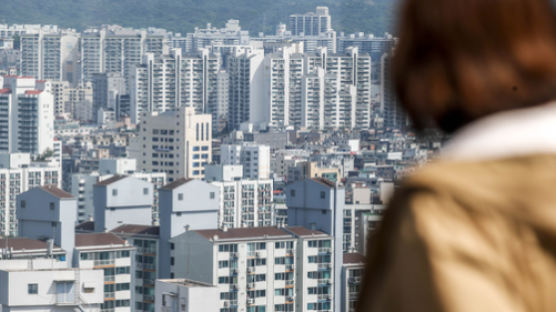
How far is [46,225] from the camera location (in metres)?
8.02

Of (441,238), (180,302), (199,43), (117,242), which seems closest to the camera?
(441,238)

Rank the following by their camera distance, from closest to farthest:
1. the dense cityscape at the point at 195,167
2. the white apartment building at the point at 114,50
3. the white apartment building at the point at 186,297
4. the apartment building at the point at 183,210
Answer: the white apartment building at the point at 186,297
the dense cityscape at the point at 195,167
the apartment building at the point at 183,210
the white apartment building at the point at 114,50

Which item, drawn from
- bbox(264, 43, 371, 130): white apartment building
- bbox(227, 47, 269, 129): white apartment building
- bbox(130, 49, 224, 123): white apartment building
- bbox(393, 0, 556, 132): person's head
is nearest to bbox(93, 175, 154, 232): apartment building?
bbox(393, 0, 556, 132): person's head

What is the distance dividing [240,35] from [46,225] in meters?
30.1

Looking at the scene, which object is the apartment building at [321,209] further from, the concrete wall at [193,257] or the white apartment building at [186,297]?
the white apartment building at [186,297]

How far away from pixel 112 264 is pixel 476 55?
7.49 meters

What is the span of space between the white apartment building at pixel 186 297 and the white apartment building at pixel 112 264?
104cm

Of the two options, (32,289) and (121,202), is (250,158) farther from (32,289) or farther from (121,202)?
(32,289)

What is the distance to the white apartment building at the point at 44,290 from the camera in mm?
5828

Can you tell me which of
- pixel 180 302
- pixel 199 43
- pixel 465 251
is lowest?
pixel 180 302

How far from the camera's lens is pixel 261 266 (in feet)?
25.9

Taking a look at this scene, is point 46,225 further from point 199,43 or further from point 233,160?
point 199,43

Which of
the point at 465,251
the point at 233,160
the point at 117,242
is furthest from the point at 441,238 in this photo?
the point at 233,160

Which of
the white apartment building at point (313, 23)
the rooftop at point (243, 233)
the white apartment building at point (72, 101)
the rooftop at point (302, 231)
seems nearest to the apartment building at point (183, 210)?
the rooftop at point (243, 233)
